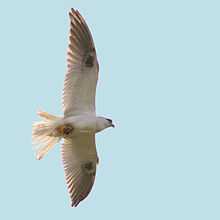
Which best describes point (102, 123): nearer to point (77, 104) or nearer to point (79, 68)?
point (77, 104)

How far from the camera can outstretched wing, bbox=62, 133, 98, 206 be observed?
1237 centimetres

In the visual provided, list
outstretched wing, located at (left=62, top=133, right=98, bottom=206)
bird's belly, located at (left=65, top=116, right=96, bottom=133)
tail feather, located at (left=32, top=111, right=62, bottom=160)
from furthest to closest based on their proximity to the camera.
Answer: outstretched wing, located at (left=62, top=133, right=98, bottom=206) → tail feather, located at (left=32, top=111, right=62, bottom=160) → bird's belly, located at (left=65, top=116, right=96, bottom=133)

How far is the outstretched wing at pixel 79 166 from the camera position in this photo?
40.6ft

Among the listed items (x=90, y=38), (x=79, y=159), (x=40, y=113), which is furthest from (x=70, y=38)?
(x=79, y=159)

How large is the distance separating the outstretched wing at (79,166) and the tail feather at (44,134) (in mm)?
315

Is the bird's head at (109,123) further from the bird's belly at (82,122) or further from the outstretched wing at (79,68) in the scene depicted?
the outstretched wing at (79,68)

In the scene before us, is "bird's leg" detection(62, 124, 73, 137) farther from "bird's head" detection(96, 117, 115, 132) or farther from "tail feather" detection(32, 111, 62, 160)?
"bird's head" detection(96, 117, 115, 132)

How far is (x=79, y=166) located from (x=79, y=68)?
1785 mm

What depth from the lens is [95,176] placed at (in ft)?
41.3

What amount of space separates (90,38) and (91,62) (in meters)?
0.37

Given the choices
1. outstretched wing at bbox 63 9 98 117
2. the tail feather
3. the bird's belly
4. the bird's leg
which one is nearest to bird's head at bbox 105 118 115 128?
the bird's belly

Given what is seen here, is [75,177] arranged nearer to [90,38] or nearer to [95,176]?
[95,176]

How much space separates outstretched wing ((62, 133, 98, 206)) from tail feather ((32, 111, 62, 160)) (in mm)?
315

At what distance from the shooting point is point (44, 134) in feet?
39.1
